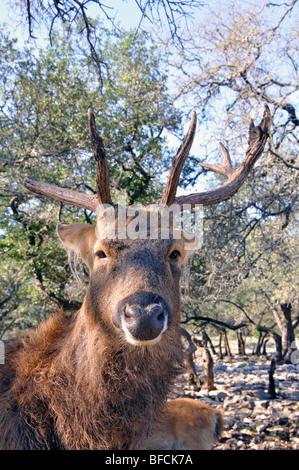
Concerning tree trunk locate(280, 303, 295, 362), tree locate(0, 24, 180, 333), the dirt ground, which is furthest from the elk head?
tree trunk locate(280, 303, 295, 362)

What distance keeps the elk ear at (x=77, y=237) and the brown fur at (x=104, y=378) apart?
0.46 meters

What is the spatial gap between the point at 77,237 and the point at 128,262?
0.93 metres

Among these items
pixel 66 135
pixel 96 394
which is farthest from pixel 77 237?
pixel 66 135

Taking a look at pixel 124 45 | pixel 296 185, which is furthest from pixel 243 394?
pixel 124 45

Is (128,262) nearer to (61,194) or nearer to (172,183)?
(172,183)

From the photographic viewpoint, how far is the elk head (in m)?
2.32

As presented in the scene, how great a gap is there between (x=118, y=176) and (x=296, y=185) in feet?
13.0

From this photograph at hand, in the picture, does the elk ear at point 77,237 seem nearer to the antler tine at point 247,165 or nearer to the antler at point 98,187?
the antler at point 98,187

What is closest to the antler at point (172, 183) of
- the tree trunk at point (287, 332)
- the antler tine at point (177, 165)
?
the antler tine at point (177, 165)

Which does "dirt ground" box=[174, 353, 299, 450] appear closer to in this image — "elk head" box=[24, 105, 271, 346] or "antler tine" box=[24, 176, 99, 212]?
"elk head" box=[24, 105, 271, 346]

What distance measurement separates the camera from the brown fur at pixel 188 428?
4.21 m

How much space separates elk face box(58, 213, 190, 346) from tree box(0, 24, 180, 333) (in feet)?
16.8

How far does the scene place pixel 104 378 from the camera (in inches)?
105
